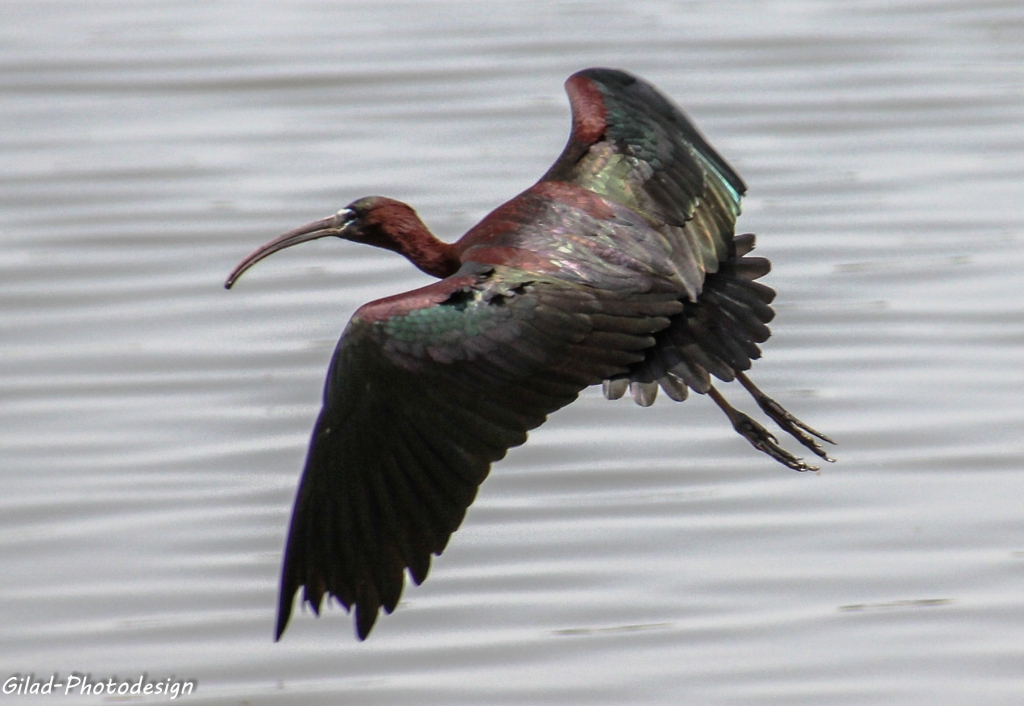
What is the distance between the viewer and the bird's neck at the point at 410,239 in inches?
272

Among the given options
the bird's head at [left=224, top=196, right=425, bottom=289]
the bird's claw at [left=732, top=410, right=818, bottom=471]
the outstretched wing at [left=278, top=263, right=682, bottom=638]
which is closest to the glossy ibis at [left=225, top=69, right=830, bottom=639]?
the outstretched wing at [left=278, top=263, right=682, bottom=638]

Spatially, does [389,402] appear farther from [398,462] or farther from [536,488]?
[536,488]

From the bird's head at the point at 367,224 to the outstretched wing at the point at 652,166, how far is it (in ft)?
1.68

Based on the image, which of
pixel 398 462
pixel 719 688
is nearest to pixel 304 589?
pixel 398 462

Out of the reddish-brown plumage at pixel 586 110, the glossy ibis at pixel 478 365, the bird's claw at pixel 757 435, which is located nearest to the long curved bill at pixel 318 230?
the glossy ibis at pixel 478 365

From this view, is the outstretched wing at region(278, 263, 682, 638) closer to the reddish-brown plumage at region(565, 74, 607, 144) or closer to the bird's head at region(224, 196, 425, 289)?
the bird's head at region(224, 196, 425, 289)

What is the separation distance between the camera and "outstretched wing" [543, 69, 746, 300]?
673cm

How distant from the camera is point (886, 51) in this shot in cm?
1541

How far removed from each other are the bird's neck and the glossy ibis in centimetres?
24

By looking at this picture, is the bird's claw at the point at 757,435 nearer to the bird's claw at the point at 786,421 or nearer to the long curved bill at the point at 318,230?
the bird's claw at the point at 786,421

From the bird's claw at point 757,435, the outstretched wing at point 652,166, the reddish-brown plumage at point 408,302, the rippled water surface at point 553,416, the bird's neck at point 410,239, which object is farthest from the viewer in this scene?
the rippled water surface at point 553,416

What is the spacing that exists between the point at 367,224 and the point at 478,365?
114 centimetres

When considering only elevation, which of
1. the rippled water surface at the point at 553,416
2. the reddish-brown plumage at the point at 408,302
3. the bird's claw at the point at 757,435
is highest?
the reddish-brown plumage at the point at 408,302

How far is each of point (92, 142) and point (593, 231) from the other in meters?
7.83
